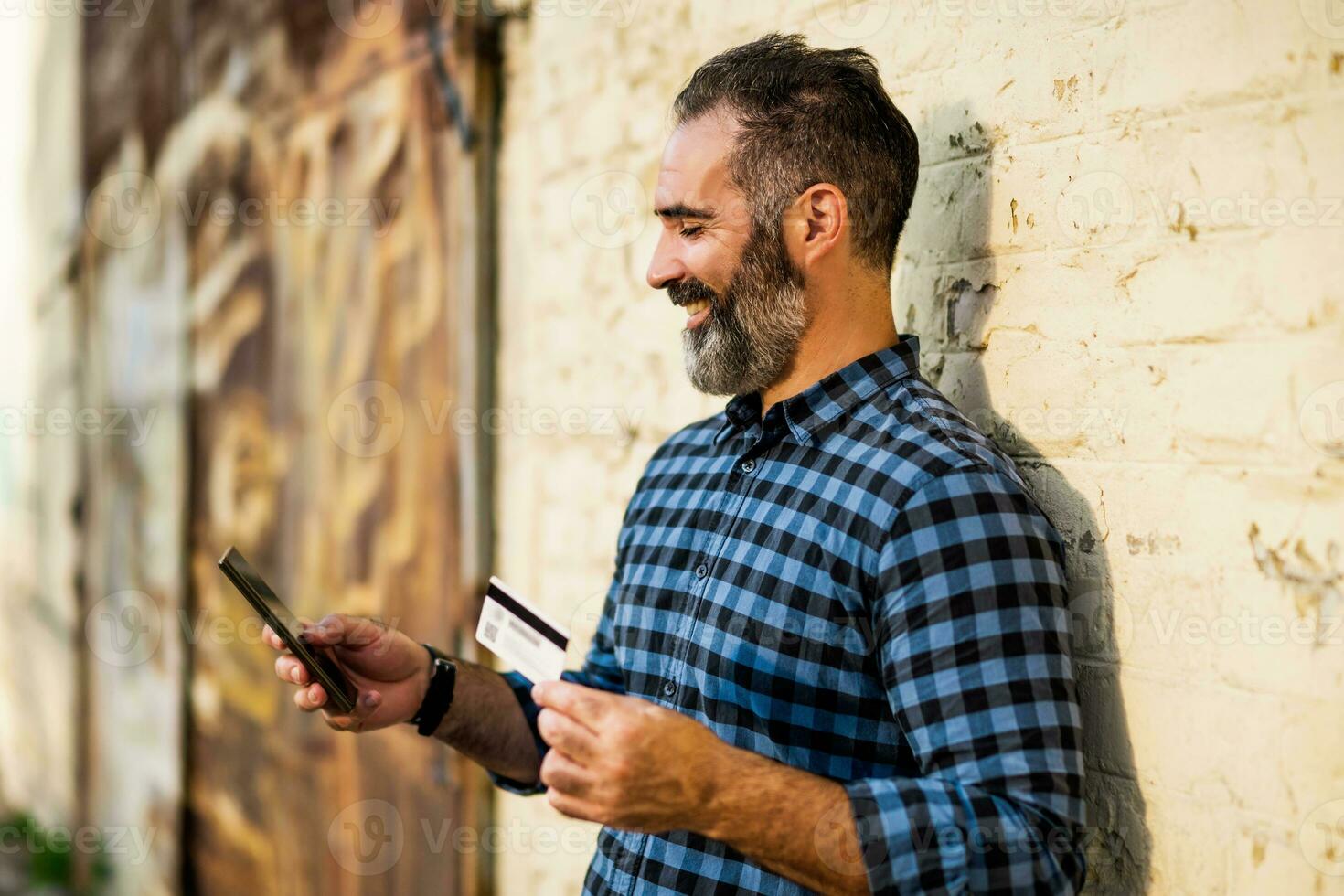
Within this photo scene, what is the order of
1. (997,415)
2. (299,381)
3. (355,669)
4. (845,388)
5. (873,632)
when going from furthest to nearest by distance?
Answer: (299,381) < (355,669) < (997,415) < (845,388) < (873,632)

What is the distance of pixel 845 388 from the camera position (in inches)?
67.3

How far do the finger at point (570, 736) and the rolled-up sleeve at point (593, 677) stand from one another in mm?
640

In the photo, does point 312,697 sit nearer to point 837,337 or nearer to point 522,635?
point 522,635

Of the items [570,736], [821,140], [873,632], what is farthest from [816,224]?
[570,736]

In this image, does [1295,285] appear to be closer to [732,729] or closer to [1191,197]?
[1191,197]

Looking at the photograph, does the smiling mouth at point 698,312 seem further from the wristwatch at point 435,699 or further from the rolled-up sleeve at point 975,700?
the wristwatch at point 435,699

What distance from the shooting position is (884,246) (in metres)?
1.80

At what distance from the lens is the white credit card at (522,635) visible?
1.51 meters

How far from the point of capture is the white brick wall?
1.40m

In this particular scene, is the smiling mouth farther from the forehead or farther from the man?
the forehead

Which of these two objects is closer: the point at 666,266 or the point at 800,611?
the point at 800,611

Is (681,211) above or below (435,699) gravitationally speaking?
above

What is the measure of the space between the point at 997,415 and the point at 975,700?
2.02 ft

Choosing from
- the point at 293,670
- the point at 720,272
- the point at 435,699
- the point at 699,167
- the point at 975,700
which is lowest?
the point at 435,699
